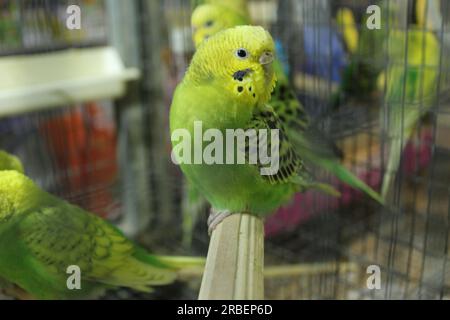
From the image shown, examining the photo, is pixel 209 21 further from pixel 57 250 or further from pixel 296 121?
pixel 57 250

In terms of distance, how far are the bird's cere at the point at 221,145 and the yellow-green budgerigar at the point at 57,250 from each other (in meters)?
0.13

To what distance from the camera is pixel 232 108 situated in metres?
0.42

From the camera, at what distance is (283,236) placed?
944 millimetres

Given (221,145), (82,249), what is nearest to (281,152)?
(221,145)

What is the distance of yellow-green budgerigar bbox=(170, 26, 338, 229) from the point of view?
0.39 m

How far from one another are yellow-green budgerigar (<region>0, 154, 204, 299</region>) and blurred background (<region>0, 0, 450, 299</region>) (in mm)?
47

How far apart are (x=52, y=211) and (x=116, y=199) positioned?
501 millimetres

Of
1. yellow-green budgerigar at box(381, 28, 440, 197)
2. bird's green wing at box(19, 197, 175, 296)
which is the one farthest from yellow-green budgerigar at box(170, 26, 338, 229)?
yellow-green budgerigar at box(381, 28, 440, 197)

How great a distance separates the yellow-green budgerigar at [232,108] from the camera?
15.5 inches

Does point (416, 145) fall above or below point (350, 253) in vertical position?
above

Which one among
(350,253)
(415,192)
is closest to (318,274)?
(350,253)

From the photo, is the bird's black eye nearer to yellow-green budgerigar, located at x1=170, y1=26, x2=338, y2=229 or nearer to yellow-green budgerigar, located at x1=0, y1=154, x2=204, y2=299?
yellow-green budgerigar, located at x1=170, y1=26, x2=338, y2=229

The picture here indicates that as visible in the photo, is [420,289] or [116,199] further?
[116,199]

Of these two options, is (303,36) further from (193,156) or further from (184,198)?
(193,156)
